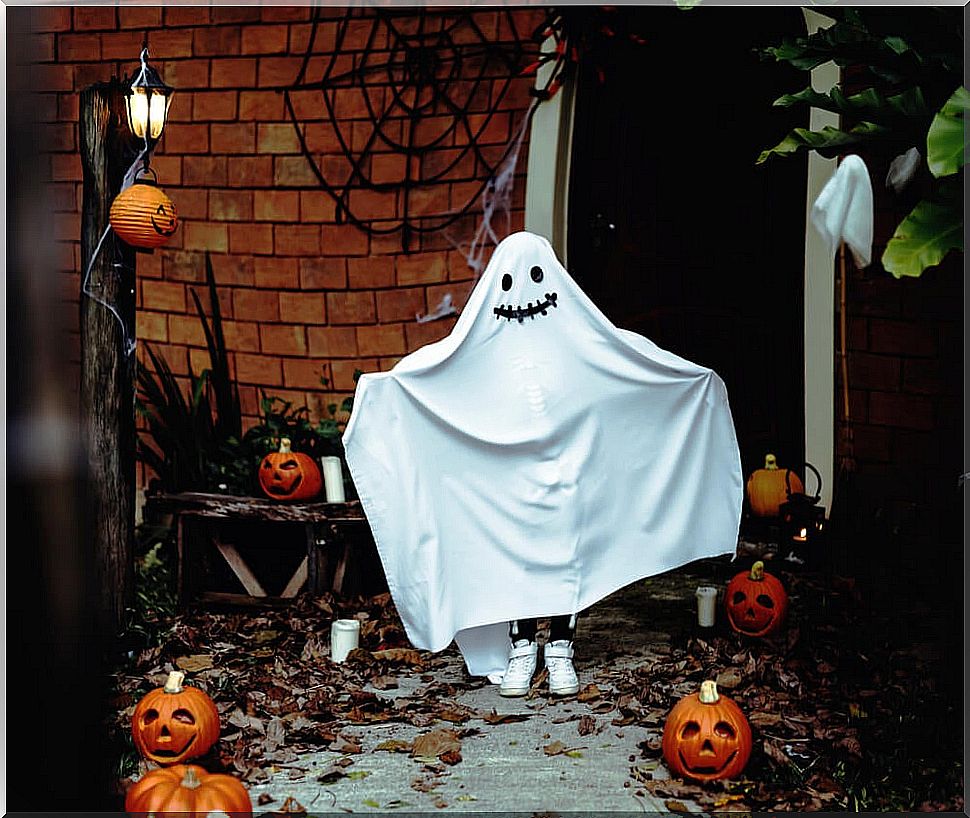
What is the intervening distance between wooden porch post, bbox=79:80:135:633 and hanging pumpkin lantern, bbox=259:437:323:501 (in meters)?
1.12

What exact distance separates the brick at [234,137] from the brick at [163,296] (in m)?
0.82

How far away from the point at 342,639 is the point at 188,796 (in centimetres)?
189

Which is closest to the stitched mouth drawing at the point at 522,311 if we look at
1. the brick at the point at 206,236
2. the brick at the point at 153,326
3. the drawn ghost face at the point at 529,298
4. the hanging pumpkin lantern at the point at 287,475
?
the drawn ghost face at the point at 529,298

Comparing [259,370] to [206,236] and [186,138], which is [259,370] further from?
[186,138]

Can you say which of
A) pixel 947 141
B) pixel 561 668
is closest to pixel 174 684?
pixel 561 668

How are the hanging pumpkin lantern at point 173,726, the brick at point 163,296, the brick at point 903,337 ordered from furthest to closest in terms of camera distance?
the brick at point 163,296 → the brick at point 903,337 → the hanging pumpkin lantern at point 173,726

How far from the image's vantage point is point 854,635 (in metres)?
5.49

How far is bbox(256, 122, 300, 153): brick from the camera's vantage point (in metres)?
7.28

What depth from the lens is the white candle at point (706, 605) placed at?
5.82 meters

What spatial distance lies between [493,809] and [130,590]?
214 cm

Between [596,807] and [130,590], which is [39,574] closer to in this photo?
[596,807]

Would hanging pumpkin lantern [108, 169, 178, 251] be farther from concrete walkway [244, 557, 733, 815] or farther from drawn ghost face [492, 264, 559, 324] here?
concrete walkway [244, 557, 733, 815]

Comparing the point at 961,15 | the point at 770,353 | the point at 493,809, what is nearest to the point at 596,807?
the point at 493,809

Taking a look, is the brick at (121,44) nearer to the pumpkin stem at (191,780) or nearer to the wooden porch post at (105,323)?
the wooden porch post at (105,323)
